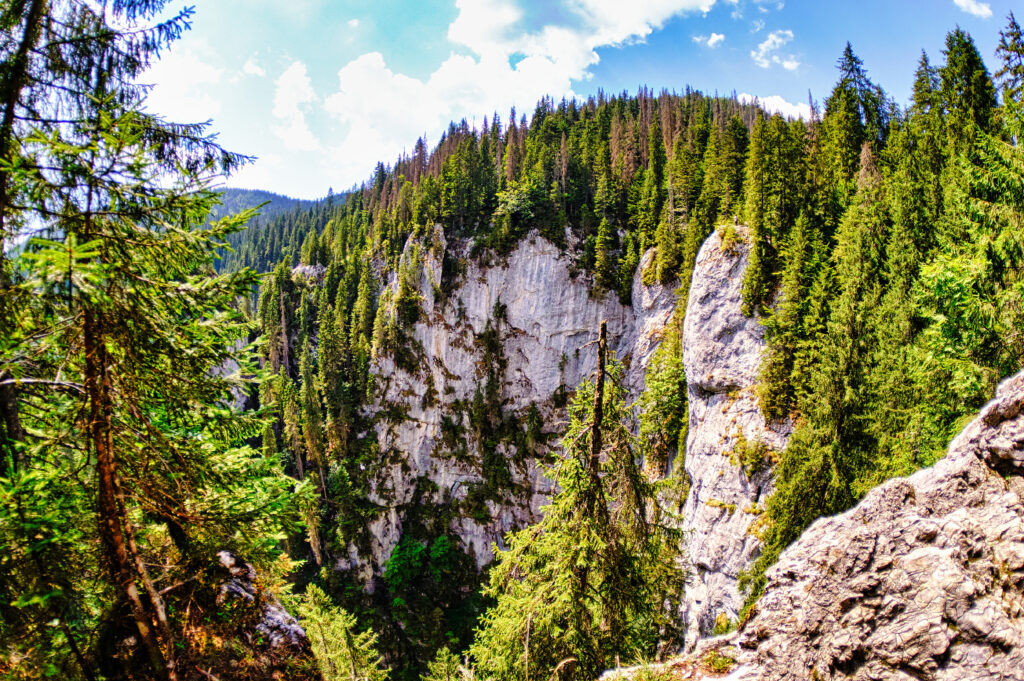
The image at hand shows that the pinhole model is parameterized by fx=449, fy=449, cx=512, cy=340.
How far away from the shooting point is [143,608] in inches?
177

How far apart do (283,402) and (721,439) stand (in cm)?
2034

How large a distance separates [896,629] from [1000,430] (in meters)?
3.49

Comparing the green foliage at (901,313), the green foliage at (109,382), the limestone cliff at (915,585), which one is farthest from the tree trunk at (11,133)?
the green foliage at (901,313)

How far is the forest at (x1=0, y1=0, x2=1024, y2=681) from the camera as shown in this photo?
4.29m

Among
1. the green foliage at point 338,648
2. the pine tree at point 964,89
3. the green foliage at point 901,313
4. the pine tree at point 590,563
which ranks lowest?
the green foliage at point 338,648

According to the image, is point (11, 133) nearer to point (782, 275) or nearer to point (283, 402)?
point (283, 402)

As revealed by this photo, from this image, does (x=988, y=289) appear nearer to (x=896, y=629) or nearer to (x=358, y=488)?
(x=896, y=629)

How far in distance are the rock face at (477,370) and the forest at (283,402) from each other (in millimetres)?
8241

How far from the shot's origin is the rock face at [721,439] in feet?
63.8

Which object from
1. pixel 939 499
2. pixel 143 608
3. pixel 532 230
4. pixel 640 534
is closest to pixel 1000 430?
pixel 939 499

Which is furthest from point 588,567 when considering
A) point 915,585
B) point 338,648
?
point 338,648

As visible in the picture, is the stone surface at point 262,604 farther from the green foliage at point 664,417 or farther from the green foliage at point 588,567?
the green foliage at point 664,417

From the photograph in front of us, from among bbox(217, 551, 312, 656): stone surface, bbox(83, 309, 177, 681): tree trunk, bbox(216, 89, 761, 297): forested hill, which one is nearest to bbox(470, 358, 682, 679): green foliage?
bbox(217, 551, 312, 656): stone surface

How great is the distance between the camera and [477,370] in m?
47.8
